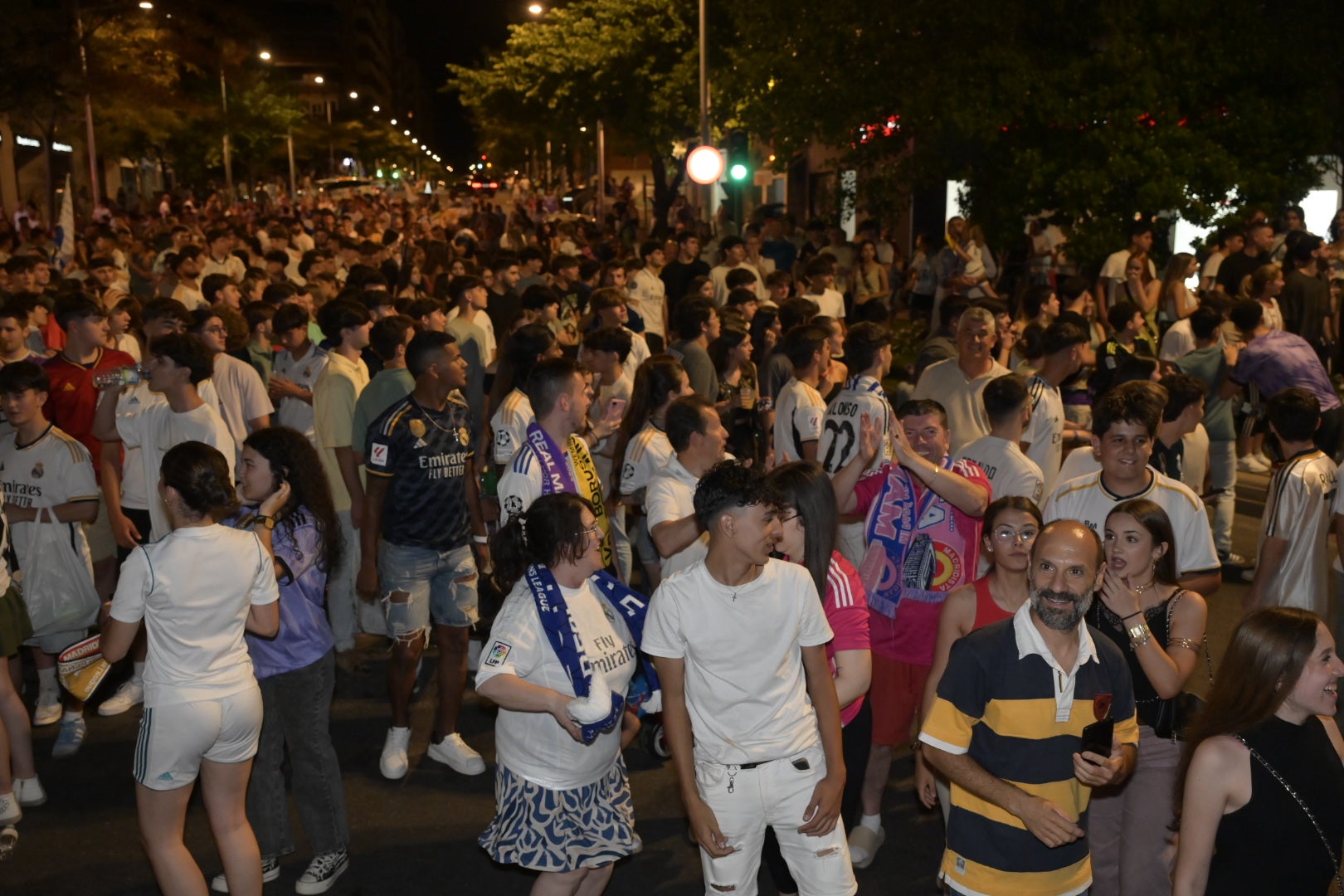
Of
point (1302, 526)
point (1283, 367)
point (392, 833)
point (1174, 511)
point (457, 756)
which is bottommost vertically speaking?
point (392, 833)

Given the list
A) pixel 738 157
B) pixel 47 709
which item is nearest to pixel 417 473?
pixel 47 709

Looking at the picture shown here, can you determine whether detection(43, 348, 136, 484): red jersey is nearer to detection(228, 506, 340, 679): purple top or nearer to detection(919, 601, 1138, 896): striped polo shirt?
detection(228, 506, 340, 679): purple top

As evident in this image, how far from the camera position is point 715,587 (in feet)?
13.4

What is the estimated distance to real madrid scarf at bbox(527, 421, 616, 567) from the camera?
6.01 metres

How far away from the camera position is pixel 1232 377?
976 centimetres

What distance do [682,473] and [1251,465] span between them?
357 inches

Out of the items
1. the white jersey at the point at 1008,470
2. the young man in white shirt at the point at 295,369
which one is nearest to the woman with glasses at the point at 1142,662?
the white jersey at the point at 1008,470

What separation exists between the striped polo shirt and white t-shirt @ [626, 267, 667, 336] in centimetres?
950

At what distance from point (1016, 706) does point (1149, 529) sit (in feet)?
3.72

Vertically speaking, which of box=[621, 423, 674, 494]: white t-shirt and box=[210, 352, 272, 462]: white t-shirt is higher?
box=[210, 352, 272, 462]: white t-shirt

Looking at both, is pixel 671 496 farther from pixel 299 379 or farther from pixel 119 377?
pixel 299 379

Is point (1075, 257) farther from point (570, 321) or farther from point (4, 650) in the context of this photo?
point (4, 650)

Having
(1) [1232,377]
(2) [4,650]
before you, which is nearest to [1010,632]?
(2) [4,650]

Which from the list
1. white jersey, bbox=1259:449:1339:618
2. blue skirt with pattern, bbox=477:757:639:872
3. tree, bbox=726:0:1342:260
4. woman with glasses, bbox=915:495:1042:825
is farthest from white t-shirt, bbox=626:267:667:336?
blue skirt with pattern, bbox=477:757:639:872
